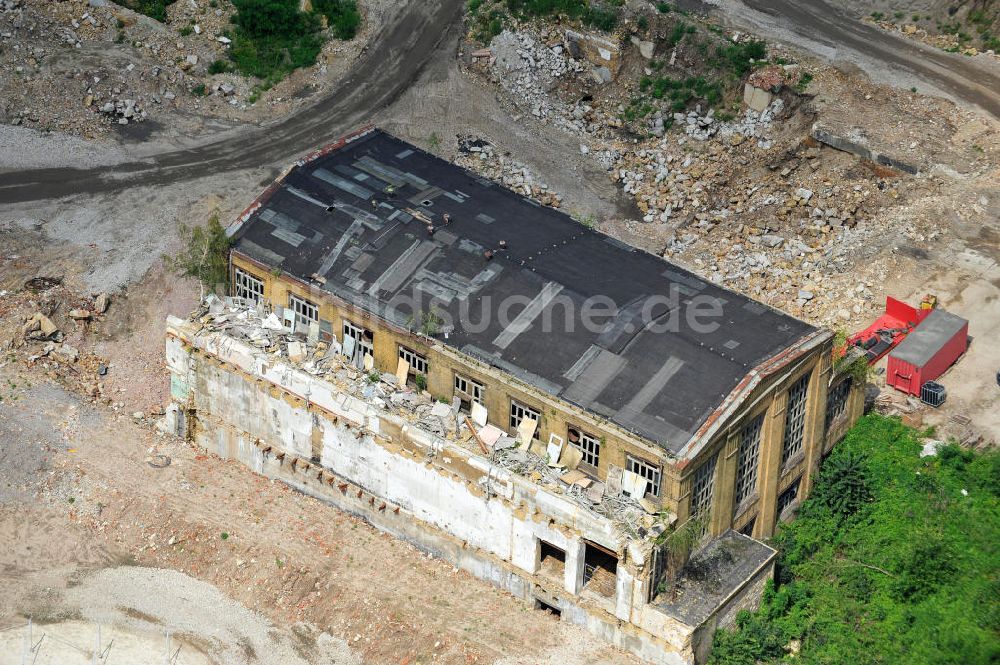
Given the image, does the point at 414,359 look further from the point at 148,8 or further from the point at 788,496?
the point at 148,8

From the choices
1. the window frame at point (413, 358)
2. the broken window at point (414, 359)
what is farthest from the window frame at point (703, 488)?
the broken window at point (414, 359)

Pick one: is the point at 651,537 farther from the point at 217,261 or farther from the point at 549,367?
the point at 217,261

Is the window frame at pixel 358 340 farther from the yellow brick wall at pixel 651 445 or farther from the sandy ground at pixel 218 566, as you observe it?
the sandy ground at pixel 218 566

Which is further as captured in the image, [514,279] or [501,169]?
[501,169]

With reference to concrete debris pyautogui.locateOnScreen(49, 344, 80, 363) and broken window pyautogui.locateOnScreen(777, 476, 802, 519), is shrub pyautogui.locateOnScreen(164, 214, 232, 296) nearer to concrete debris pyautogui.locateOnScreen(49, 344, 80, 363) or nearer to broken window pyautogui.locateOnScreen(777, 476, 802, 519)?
concrete debris pyautogui.locateOnScreen(49, 344, 80, 363)

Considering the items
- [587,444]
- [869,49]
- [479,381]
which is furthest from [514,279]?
[869,49]

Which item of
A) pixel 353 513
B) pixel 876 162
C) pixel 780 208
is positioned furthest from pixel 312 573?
pixel 876 162
